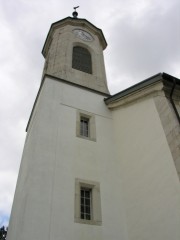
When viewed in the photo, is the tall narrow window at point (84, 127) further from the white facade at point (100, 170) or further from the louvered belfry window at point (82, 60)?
the louvered belfry window at point (82, 60)

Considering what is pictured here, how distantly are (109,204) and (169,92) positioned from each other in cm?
462

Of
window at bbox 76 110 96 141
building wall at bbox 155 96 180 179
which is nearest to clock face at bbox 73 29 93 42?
window at bbox 76 110 96 141

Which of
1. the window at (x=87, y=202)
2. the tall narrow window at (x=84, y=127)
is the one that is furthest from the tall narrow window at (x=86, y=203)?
the tall narrow window at (x=84, y=127)

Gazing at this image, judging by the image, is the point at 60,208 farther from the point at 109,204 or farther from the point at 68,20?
the point at 68,20

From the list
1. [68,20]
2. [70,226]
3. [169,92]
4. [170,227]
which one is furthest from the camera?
[68,20]

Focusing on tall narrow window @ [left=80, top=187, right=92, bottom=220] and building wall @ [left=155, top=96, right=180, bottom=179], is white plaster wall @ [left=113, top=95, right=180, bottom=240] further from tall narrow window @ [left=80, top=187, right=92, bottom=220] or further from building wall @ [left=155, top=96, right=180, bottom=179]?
tall narrow window @ [left=80, top=187, right=92, bottom=220]

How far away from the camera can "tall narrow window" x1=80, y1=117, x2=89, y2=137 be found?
384 inches

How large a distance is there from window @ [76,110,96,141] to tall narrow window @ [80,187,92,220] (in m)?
2.12

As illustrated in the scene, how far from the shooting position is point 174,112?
8.12 meters

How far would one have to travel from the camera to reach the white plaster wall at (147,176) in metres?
6.47

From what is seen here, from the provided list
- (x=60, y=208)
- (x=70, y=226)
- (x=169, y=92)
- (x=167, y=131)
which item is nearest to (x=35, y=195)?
(x=60, y=208)

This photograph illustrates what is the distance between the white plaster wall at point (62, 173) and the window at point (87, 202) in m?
0.14

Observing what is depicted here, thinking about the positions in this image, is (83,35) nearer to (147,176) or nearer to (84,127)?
(84,127)

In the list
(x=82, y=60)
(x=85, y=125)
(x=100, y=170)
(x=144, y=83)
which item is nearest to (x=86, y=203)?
(x=100, y=170)
